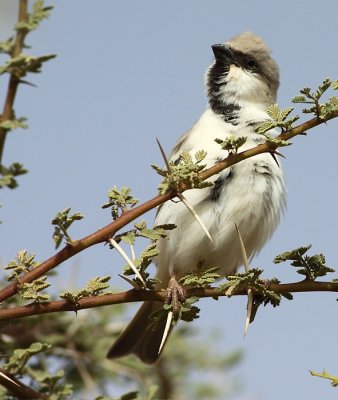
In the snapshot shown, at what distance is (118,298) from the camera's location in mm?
1832

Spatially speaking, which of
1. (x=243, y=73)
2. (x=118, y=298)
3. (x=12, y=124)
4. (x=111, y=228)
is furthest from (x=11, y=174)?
(x=243, y=73)

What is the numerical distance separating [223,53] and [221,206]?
158cm

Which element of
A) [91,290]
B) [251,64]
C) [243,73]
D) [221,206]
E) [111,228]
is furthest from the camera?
[251,64]

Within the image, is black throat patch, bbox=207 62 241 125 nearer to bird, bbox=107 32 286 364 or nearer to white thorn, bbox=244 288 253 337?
bird, bbox=107 32 286 364

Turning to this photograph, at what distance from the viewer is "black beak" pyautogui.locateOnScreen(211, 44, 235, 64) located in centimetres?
505

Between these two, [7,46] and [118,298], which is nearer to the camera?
[7,46]

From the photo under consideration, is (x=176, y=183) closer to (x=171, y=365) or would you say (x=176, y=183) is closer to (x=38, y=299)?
(x=38, y=299)

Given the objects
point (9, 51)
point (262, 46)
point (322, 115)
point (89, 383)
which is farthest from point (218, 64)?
point (9, 51)

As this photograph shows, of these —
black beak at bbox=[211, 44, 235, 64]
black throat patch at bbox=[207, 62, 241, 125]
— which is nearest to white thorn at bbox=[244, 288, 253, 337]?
black throat patch at bbox=[207, 62, 241, 125]

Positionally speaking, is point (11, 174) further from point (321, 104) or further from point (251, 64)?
point (251, 64)

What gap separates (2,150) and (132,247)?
61 cm

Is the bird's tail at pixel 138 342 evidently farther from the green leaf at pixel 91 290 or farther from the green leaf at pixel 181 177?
the green leaf at pixel 181 177

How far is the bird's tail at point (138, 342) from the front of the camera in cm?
355

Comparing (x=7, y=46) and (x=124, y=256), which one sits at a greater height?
(x=7, y=46)
